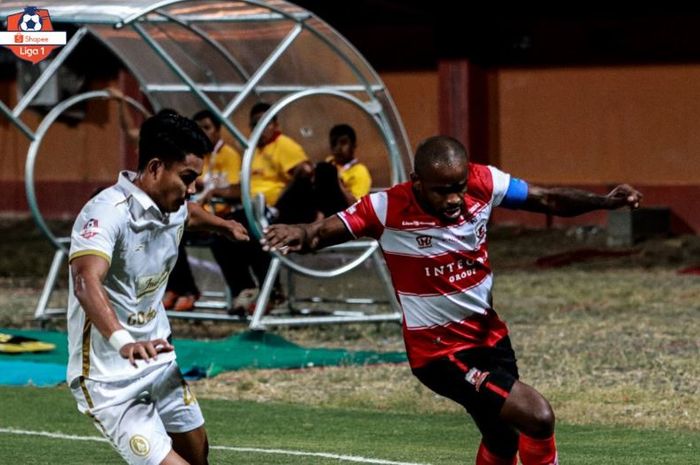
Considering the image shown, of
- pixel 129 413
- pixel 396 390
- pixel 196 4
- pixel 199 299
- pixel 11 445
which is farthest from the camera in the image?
pixel 199 299

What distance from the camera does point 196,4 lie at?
15.5 m

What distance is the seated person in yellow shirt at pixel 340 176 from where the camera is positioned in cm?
1514

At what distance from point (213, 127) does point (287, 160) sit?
829 mm

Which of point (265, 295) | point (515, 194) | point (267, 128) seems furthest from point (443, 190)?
point (267, 128)

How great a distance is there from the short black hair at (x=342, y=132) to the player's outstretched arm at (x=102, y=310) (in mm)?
9350

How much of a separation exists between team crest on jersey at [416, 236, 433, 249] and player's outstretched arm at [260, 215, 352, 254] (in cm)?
31

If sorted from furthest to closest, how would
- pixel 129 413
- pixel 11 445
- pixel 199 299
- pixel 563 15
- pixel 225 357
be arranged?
pixel 563 15, pixel 199 299, pixel 225 357, pixel 11 445, pixel 129 413

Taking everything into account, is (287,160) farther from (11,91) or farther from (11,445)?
(11,91)

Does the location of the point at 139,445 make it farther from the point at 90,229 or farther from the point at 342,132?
the point at 342,132

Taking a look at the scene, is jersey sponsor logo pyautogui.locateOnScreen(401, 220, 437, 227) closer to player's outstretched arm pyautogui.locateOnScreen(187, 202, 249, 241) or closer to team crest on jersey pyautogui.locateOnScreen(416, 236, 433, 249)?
team crest on jersey pyautogui.locateOnScreen(416, 236, 433, 249)

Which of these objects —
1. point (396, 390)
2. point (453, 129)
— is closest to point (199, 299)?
point (396, 390)

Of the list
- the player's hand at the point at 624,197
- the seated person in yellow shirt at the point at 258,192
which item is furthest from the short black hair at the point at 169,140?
the seated person in yellow shirt at the point at 258,192

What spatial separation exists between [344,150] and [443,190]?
26.9 feet

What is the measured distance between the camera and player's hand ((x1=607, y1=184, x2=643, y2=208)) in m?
8.00
